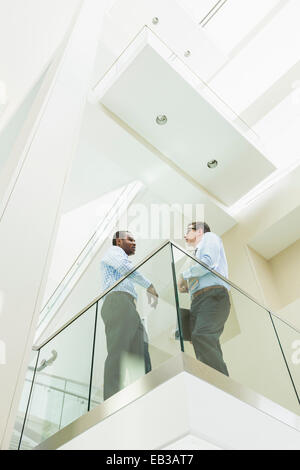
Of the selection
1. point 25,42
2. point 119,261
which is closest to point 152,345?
point 119,261

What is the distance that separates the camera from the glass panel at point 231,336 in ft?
7.38

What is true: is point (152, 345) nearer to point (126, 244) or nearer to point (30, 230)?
point (30, 230)

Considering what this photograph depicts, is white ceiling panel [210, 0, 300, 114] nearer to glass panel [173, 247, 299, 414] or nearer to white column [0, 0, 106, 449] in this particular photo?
white column [0, 0, 106, 449]

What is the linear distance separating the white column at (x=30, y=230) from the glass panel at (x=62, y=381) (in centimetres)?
76

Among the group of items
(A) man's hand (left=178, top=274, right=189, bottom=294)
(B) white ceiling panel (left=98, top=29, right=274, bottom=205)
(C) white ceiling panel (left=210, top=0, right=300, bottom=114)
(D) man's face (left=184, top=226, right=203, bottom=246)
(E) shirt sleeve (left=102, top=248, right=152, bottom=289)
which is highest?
(C) white ceiling panel (left=210, top=0, right=300, bottom=114)

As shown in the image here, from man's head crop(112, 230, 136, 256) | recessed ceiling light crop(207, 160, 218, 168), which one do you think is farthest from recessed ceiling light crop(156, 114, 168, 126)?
man's head crop(112, 230, 136, 256)

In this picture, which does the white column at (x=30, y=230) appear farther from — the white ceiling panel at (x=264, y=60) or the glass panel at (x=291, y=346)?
the white ceiling panel at (x=264, y=60)

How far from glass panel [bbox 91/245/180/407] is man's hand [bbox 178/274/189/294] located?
62 mm

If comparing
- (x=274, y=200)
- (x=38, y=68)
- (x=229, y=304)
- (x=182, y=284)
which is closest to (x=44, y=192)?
(x=182, y=284)

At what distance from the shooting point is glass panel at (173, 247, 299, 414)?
225 cm

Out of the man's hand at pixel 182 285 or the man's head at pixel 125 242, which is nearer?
the man's hand at pixel 182 285

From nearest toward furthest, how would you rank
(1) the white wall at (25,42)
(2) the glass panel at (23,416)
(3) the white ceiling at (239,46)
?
(2) the glass panel at (23,416) → (1) the white wall at (25,42) → (3) the white ceiling at (239,46)

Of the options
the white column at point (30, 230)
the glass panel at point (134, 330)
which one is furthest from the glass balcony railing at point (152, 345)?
the white column at point (30, 230)

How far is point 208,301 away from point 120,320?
22.2 inches
